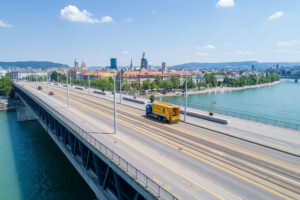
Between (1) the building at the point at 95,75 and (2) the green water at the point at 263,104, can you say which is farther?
(1) the building at the point at 95,75

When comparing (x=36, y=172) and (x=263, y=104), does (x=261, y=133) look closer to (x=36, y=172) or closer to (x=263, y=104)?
(x=36, y=172)

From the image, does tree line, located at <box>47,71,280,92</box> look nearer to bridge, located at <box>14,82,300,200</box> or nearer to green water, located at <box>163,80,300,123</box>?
green water, located at <box>163,80,300,123</box>

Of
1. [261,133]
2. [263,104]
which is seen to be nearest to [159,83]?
[263,104]

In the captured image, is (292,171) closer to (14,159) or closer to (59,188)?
(59,188)

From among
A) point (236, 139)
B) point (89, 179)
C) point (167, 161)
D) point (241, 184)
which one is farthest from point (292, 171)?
point (89, 179)

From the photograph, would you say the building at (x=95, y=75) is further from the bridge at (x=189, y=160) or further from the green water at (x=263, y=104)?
the bridge at (x=189, y=160)

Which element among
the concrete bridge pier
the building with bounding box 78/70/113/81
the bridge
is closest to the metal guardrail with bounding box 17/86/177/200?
the bridge

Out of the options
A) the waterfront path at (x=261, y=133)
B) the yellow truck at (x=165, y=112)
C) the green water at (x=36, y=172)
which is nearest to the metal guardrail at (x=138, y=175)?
the yellow truck at (x=165, y=112)
